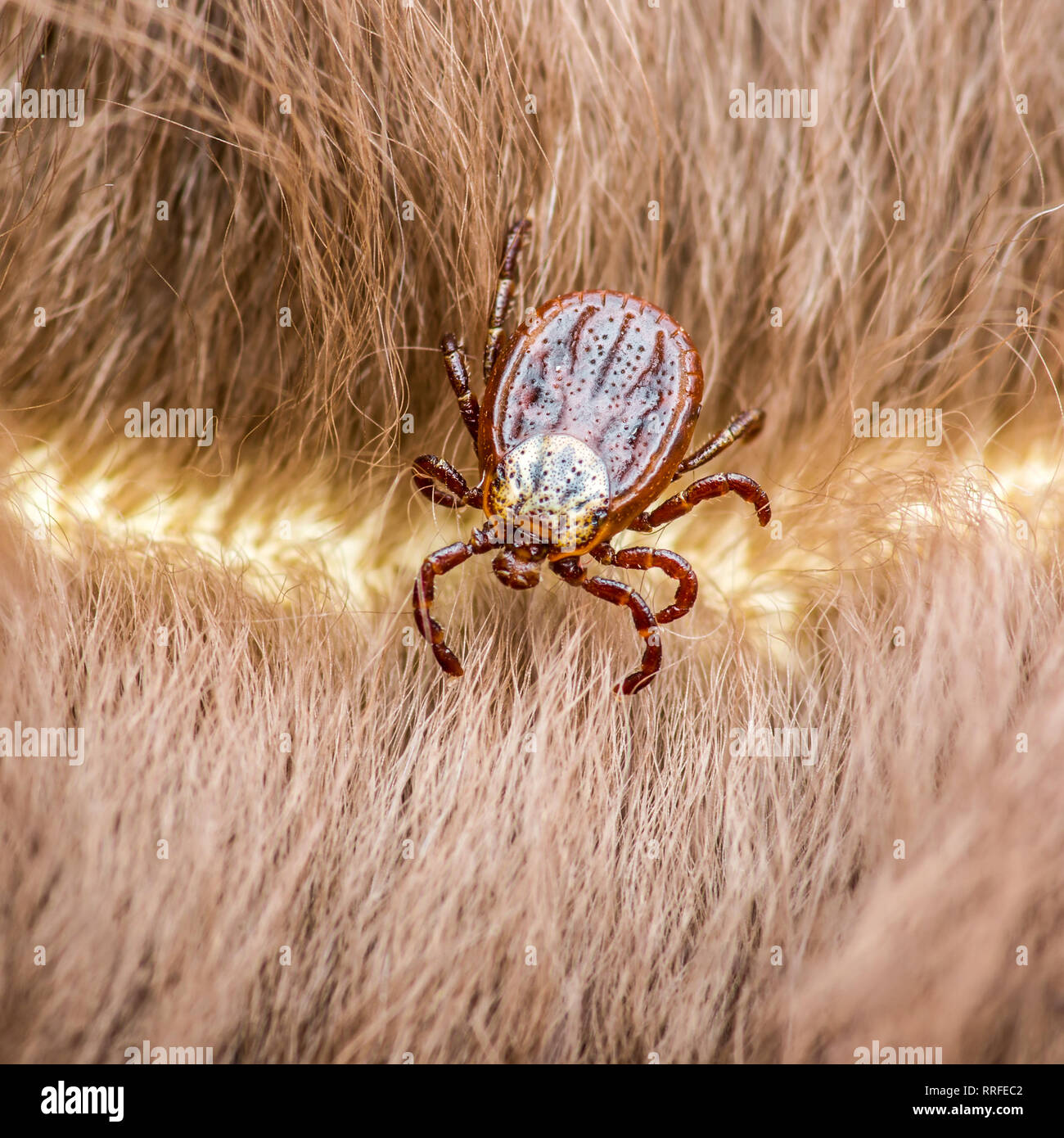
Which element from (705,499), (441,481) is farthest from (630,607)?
(441,481)

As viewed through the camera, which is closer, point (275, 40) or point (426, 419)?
point (275, 40)

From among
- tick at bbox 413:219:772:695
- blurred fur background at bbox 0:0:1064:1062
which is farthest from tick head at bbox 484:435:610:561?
blurred fur background at bbox 0:0:1064:1062

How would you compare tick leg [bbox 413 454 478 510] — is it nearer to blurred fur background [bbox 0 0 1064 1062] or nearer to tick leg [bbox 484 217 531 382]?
blurred fur background [bbox 0 0 1064 1062]

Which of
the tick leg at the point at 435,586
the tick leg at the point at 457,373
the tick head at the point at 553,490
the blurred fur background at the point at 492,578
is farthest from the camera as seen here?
the tick head at the point at 553,490

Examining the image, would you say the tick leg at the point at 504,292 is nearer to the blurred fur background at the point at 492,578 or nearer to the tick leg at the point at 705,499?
the blurred fur background at the point at 492,578

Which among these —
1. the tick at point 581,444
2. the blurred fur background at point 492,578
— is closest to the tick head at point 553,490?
the tick at point 581,444

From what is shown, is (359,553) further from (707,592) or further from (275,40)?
(275,40)

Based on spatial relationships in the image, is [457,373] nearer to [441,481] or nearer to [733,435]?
[441,481]
